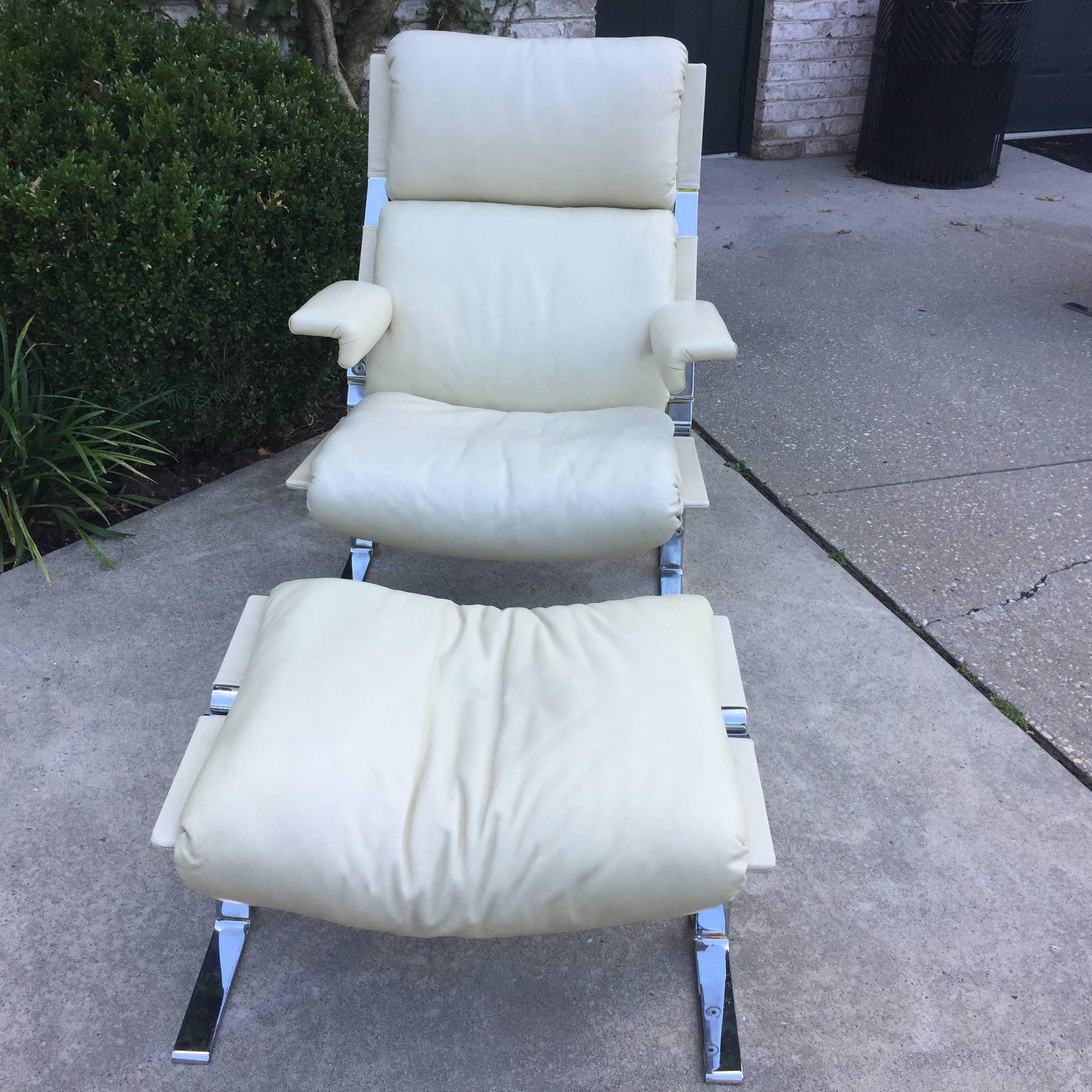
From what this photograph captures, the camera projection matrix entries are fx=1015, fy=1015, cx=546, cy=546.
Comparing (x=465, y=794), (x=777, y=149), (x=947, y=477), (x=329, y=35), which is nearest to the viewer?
(x=465, y=794)

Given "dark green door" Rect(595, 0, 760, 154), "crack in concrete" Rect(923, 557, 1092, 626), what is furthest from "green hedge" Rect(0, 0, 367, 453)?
"dark green door" Rect(595, 0, 760, 154)

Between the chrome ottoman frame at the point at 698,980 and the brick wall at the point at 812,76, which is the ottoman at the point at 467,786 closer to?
the chrome ottoman frame at the point at 698,980

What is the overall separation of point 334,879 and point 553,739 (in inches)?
12.3

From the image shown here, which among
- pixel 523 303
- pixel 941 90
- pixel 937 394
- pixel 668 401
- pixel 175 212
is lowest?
pixel 937 394

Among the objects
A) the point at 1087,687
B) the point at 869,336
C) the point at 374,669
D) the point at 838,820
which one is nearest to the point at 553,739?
the point at 374,669

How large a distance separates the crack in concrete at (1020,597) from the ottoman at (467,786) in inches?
35.1

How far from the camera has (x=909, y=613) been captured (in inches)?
86.2

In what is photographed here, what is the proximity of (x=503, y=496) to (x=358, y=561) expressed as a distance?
0.55m

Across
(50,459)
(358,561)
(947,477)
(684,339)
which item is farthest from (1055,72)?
(50,459)

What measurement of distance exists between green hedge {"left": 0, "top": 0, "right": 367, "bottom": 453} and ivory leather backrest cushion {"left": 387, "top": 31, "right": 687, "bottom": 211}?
0.39m

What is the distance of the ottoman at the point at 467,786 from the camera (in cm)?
117

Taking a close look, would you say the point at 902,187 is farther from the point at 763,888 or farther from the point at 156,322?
the point at 763,888

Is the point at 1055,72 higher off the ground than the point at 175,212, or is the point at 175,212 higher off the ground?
the point at 1055,72

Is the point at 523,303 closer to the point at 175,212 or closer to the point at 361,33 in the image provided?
the point at 175,212
